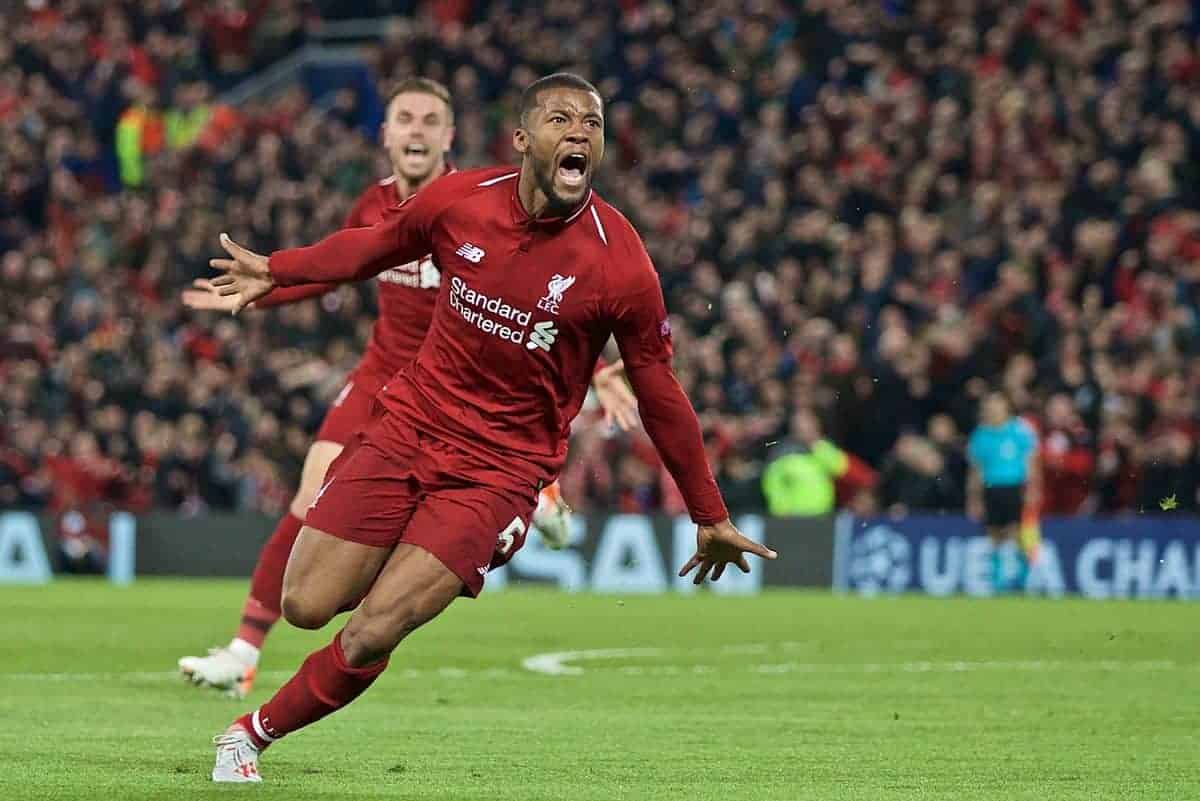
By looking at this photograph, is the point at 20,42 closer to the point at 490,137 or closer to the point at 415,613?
the point at 490,137

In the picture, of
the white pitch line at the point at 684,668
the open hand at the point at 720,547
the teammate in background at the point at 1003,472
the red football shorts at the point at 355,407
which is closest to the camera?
the open hand at the point at 720,547

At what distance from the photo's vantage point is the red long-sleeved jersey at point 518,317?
7.27 meters

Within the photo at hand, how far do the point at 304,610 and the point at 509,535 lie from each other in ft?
2.29

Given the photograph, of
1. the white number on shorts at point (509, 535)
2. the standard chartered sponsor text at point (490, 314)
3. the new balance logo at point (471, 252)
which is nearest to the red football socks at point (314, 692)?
the white number on shorts at point (509, 535)

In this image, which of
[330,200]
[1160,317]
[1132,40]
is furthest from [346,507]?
[330,200]

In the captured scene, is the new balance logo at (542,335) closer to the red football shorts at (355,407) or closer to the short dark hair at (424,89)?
the red football shorts at (355,407)

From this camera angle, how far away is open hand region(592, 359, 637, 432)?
30.4ft

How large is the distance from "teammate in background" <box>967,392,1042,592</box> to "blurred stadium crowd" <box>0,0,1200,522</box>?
345 millimetres

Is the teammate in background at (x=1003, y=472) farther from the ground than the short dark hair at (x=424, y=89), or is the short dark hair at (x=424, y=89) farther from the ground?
the short dark hair at (x=424, y=89)

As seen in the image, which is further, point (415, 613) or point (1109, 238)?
point (1109, 238)

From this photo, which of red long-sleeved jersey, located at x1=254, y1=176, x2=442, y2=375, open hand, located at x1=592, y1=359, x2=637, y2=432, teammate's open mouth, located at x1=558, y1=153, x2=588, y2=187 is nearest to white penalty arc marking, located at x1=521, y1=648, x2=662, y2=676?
red long-sleeved jersey, located at x1=254, y1=176, x2=442, y2=375

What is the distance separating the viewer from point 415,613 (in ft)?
23.5

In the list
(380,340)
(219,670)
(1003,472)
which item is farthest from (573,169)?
(1003,472)

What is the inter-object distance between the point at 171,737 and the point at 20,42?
73.1 feet
